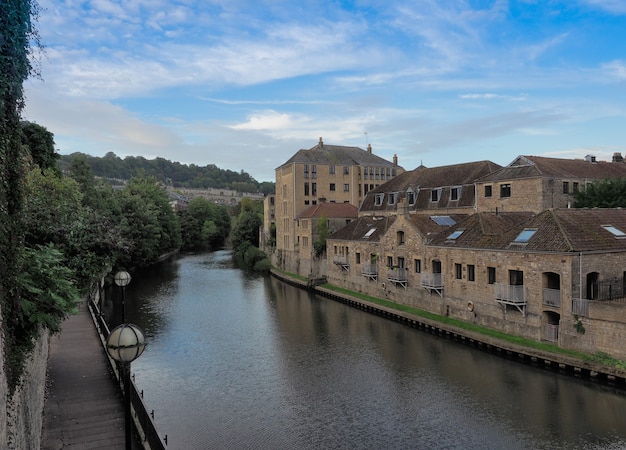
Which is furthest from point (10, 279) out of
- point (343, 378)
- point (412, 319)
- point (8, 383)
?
point (412, 319)

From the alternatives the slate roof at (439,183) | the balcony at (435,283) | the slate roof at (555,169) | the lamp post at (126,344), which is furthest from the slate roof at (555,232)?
the lamp post at (126,344)

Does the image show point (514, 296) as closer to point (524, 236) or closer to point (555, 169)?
point (524, 236)

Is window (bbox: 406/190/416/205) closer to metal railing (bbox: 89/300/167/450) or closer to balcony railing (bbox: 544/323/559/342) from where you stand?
balcony railing (bbox: 544/323/559/342)

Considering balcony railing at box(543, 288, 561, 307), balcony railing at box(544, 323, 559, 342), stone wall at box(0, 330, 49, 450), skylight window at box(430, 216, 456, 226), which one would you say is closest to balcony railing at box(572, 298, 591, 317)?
balcony railing at box(543, 288, 561, 307)

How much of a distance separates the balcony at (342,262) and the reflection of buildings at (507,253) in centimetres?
14

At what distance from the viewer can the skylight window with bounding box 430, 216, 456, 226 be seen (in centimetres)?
3476

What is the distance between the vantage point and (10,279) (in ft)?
30.0

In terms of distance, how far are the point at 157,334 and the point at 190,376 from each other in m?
8.24

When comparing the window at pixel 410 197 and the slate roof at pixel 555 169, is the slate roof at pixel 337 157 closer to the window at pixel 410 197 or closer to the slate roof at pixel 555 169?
the window at pixel 410 197

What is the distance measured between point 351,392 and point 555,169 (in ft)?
77.7

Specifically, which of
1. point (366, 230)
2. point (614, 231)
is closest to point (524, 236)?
point (614, 231)

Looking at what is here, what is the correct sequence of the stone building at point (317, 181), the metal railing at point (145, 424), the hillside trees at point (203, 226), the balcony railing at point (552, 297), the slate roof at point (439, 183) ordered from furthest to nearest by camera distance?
the hillside trees at point (203, 226) < the stone building at point (317, 181) < the slate roof at point (439, 183) < the balcony railing at point (552, 297) < the metal railing at point (145, 424)

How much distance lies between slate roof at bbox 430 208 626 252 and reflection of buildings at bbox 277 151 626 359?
7cm

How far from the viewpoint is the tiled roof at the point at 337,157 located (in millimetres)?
59447
